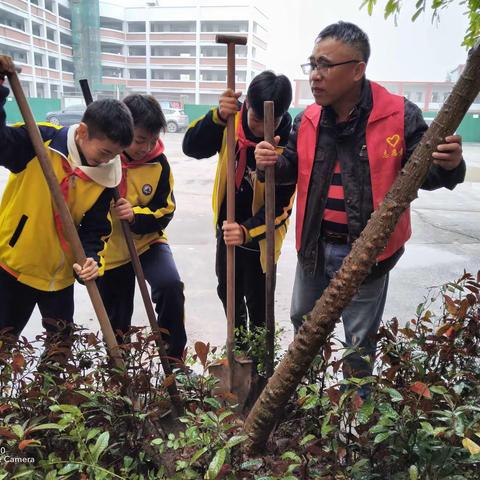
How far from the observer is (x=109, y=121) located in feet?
4.78

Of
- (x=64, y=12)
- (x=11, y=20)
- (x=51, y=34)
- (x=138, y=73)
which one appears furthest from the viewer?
(x=138, y=73)

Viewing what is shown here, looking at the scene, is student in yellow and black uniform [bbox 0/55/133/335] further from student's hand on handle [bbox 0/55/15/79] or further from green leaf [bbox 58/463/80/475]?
green leaf [bbox 58/463/80/475]

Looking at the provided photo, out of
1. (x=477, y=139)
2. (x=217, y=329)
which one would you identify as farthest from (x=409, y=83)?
(x=217, y=329)

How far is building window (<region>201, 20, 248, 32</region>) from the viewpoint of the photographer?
122ft

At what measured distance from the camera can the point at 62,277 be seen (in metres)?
1.66

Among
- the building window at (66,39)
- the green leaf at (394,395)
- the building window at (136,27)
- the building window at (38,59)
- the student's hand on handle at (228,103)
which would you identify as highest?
the building window at (136,27)

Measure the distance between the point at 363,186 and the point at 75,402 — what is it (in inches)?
43.7

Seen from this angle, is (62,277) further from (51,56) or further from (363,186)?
(51,56)

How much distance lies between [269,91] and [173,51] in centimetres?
4082

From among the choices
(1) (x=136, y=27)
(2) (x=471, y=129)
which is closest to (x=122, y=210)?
(2) (x=471, y=129)

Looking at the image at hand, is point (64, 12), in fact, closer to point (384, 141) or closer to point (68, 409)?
point (384, 141)

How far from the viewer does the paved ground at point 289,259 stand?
123 inches

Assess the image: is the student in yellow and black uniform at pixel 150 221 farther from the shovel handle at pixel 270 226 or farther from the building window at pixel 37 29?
the building window at pixel 37 29

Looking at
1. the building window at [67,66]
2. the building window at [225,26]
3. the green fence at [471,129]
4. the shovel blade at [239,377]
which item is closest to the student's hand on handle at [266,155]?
the shovel blade at [239,377]
